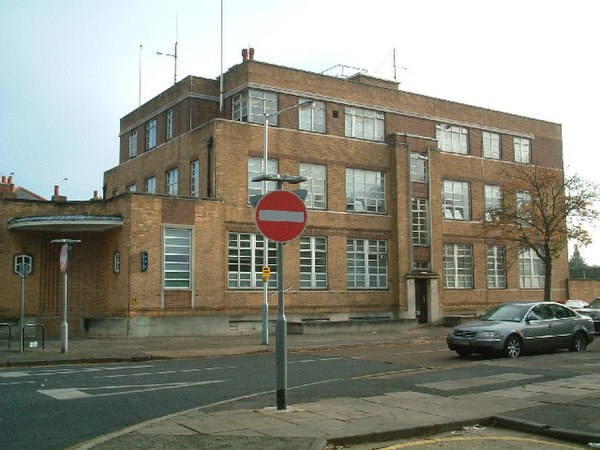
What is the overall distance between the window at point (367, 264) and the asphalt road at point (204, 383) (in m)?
15.5

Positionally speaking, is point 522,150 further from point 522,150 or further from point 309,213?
point 309,213

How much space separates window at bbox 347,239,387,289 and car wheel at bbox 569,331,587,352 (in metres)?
16.4

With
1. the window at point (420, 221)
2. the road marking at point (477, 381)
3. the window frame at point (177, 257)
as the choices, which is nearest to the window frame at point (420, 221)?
the window at point (420, 221)

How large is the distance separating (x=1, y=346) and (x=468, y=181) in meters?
28.6

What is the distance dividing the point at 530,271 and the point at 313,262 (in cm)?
1737

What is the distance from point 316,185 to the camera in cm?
3491

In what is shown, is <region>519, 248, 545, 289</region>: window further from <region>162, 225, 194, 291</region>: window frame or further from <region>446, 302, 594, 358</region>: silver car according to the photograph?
<region>446, 302, 594, 358</region>: silver car

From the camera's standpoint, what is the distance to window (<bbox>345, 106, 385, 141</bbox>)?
36.4 m

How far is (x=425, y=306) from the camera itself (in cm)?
3822

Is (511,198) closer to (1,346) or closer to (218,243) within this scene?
(218,243)

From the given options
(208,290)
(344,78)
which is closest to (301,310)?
(208,290)

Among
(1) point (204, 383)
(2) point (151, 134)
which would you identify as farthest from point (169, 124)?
(1) point (204, 383)

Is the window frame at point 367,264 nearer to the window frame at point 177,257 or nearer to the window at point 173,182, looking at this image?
the window frame at point 177,257

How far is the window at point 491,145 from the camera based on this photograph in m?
43.0
